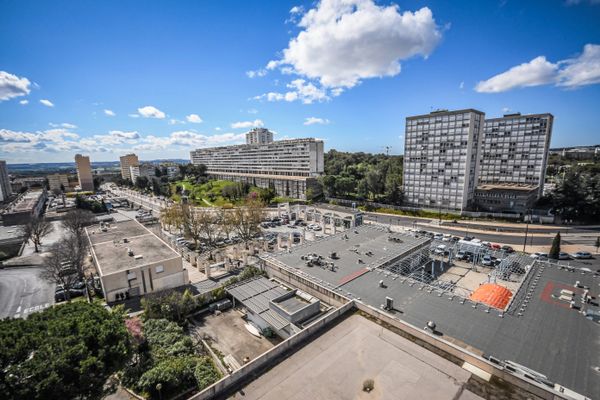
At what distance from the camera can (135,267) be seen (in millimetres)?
34375

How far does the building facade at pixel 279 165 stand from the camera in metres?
102

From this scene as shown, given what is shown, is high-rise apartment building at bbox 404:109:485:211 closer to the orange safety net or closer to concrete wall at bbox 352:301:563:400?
the orange safety net

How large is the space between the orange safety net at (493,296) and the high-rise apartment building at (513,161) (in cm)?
5212

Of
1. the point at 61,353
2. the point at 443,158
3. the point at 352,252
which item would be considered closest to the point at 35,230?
the point at 61,353

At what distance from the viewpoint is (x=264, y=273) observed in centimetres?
3394

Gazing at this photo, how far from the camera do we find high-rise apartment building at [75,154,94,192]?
148625 millimetres

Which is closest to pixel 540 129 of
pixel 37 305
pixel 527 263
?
pixel 527 263

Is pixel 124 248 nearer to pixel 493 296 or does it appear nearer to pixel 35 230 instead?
pixel 35 230

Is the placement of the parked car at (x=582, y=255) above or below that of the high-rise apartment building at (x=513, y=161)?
below

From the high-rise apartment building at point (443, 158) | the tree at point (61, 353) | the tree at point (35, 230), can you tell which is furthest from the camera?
the high-rise apartment building at point (443, 158)

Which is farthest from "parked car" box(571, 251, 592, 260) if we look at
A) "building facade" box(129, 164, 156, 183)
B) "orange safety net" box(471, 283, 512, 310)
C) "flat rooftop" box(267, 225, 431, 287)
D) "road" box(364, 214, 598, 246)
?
"building facade" box(129, 164, 156, 183)

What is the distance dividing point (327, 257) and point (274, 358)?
57.4 ft

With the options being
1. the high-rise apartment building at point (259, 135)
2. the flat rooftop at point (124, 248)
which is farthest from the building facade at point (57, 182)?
the flat rooftop at point (124, 248)

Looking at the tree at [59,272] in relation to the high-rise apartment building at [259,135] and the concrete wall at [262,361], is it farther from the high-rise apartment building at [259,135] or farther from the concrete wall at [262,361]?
the high-rise apartment building at [259,135]
